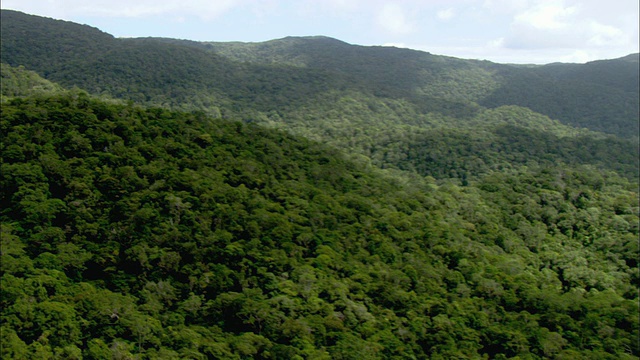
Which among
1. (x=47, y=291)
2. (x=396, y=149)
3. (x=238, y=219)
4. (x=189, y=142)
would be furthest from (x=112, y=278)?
(x=396, y=149)

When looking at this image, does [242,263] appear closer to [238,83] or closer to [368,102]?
[368,102]

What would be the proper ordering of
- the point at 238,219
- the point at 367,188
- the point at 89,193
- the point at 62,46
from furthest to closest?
1. the point at 62,46
2. the point at 367,188
3. the point at 238,219
4. the point at 89,193

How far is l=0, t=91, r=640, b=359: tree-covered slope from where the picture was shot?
27219 millimetres

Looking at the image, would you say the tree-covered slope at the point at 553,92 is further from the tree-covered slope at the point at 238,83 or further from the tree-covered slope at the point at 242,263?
the tree-covered slope at the point at 242,263

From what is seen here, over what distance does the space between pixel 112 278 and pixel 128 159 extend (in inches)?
514

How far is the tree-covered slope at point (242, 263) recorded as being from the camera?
→ 27.2 meters

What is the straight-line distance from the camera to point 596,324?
37.2m

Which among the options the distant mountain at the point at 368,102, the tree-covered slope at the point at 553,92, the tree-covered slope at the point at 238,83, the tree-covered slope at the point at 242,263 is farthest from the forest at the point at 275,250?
the tree-covered slope at the point at 553,92

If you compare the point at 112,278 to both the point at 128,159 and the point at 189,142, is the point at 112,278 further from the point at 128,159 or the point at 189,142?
the point at 189,142

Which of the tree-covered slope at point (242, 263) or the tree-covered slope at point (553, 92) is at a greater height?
the tree-covered slope at point (553, 92)

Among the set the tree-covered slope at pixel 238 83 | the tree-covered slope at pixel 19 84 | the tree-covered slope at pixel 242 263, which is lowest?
the tree-covered slope at pixel 242 263

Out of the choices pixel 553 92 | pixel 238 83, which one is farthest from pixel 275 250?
pixel 553 92

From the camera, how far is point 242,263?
34625mm

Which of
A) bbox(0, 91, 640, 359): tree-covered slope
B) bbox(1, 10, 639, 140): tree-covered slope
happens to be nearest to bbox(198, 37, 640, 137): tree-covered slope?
bbox(1, 10, 639, 140): tree-covered slope
